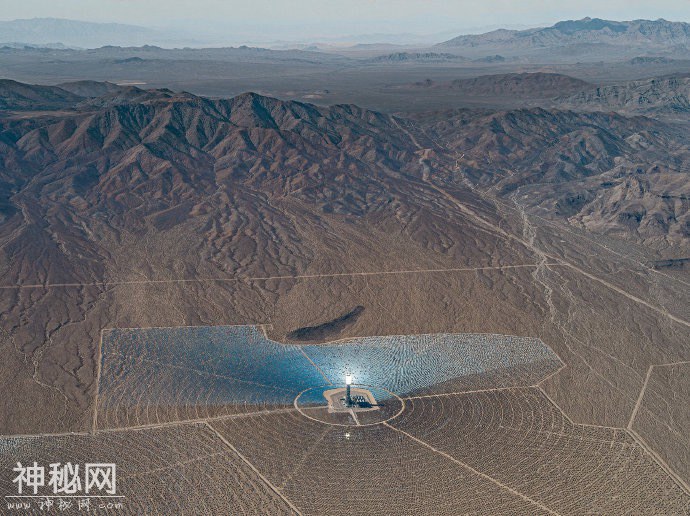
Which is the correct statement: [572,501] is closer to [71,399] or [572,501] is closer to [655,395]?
[655,395]

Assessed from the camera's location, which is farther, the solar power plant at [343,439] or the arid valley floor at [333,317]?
the arid valley floor at [333,317]

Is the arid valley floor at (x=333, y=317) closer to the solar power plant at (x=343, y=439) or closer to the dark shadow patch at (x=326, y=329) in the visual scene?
the solar power plant at (x=343, y=439)

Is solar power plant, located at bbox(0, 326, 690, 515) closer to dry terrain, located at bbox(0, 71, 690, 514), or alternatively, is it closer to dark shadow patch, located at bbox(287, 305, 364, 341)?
dry terrain, located at bbox(0, 71, 690, 514)

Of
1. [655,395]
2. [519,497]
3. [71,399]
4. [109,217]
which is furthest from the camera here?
[109,217]

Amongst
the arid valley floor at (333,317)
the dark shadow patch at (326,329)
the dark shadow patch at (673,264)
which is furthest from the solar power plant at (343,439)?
the dark shadow patch at (673,264)

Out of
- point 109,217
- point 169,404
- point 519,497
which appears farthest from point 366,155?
point 519,497

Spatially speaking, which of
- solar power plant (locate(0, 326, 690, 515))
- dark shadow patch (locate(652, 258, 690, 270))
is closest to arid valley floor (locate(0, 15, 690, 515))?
solar power plant (locate(0, 326, 690, 515))
